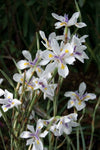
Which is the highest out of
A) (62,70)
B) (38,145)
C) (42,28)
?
(42,28)

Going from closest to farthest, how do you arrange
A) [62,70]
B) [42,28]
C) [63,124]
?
[62,70] < [63,124] < [42,28]

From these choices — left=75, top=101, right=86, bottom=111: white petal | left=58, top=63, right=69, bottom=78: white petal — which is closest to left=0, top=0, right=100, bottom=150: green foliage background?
left=75, top=101, right=86, bottom=111: white petal

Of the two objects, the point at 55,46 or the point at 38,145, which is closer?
the point at 55,46

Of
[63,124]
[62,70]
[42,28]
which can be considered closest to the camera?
[62,70]

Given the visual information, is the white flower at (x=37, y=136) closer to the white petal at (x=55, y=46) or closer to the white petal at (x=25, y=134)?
the white petal at (x=25, y=134)

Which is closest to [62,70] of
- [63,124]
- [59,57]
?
[59,57]

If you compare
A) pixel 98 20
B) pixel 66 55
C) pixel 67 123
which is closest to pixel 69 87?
pixel 98 20

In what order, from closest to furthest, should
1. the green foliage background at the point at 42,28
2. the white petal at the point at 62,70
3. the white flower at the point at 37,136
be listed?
the white petal at the point at 62,70 < the white flower at the point at 37,136 < the green foliage background at the point at 42,28

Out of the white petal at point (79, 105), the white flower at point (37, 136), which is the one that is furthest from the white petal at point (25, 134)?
the white petal at point (79, 105)

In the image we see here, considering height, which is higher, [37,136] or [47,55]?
[47,55]

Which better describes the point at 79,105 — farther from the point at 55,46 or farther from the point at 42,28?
the point at 42,28

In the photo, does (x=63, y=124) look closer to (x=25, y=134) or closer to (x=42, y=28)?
(x=25, y=134)
